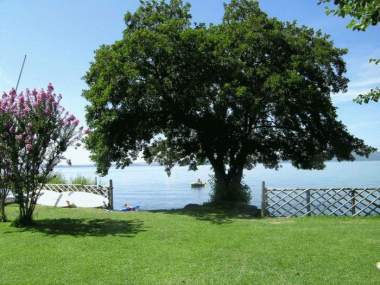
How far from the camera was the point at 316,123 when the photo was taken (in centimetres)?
2342

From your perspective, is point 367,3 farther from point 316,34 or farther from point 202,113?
point 316,34

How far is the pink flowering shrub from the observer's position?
15.3 metres

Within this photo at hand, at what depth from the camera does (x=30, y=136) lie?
15305mm

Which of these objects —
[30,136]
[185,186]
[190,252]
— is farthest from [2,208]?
[185,186]

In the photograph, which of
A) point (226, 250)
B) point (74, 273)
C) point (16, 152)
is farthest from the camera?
point (16, 152)

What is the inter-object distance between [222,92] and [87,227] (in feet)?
30.8

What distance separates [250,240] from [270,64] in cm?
1230

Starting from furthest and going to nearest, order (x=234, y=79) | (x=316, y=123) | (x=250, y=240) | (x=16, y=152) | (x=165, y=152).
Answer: (x=165, y=152) → (x=316, y=123) → (x=234, y=79) → (x=16, y=152) → (x=250, y=240)

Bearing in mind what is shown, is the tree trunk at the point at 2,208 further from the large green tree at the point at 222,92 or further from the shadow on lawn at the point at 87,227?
the large green tree at the point at 222,92

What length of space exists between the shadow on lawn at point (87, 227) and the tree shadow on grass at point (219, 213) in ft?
10.1

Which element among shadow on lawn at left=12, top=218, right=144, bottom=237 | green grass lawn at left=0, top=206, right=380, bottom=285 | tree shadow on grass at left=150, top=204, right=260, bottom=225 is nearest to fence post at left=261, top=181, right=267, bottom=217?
tree shadow on grass at left=150, top=204, right=260, bottom=225

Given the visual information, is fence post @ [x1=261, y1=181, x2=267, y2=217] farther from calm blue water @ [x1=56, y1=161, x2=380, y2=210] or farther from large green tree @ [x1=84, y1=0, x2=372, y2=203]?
calm blue water @ [x1=56, y1=161, x2=380, y2=210]

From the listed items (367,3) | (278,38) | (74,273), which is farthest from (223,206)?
(367,3)

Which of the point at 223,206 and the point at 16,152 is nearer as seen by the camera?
the point at 16,152
